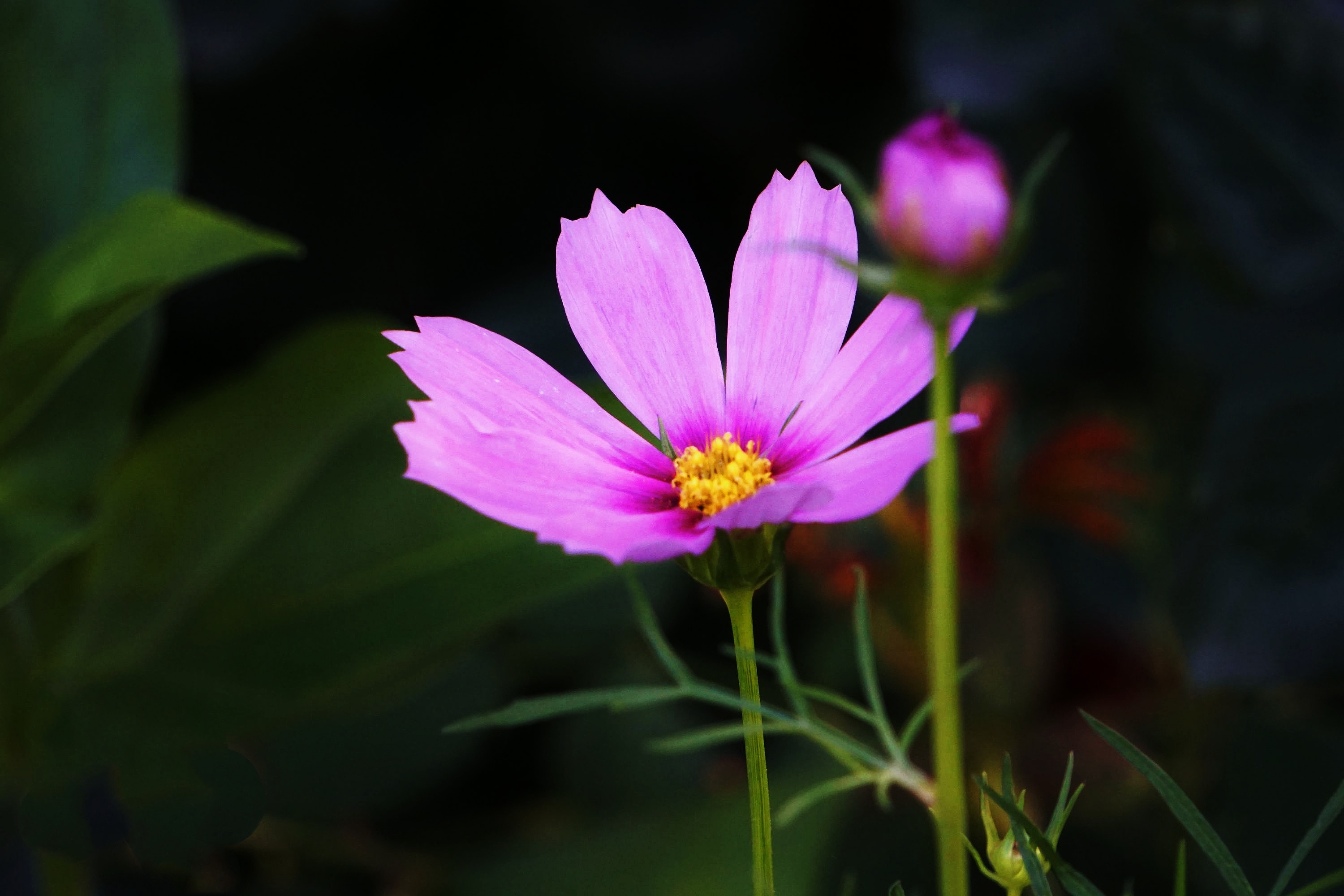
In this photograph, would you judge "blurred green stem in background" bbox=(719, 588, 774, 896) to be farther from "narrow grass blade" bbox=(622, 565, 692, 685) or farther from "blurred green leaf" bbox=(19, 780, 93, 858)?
"blurred green leaf" bbox=(19, 780, 93, 858)

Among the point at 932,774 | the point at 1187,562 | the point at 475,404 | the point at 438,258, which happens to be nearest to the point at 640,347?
the point at 475,404

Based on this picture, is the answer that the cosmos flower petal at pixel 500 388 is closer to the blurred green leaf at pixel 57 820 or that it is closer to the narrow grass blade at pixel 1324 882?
the narrow grass blade at pixel 1324 882

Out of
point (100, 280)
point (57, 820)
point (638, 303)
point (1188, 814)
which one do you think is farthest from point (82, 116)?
point (1188, 814)

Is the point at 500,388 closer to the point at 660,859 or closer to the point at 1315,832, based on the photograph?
the point at 1315,832

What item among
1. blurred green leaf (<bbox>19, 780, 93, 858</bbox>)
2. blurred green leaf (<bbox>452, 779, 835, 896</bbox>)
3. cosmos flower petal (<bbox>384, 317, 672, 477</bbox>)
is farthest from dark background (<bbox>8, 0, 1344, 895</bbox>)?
cosmos flower petal (<bbox>384, 317, 672, 477</bbox>)

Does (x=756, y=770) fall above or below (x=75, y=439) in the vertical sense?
below

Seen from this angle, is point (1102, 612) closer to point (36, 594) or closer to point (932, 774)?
A: point (932, 774)

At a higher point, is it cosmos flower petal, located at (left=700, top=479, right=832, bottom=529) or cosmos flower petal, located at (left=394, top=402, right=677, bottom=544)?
cosmos flower petal, located at (left=394, top=402, right=677, bottom=544)
